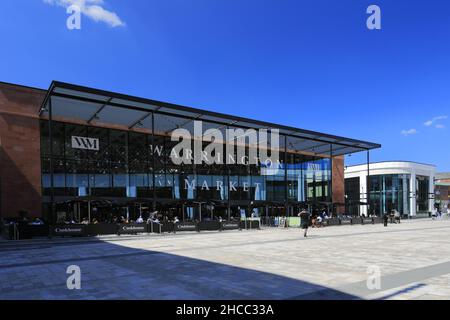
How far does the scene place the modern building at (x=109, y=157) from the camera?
2778 centimetres

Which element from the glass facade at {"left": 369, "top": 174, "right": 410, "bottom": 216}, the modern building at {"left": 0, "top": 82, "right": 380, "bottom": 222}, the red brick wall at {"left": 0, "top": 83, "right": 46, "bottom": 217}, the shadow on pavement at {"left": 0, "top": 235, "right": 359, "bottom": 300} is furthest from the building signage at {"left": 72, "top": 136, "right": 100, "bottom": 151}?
the glass facade at {"left": 369, "top": 174, "right": 410, "bottom": 216}

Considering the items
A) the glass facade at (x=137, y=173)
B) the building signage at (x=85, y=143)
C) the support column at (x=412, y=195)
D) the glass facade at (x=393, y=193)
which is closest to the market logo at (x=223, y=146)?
the glass facade at (x=137, y=173)

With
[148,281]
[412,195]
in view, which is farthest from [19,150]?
[412,195]

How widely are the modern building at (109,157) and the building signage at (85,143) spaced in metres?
0.09

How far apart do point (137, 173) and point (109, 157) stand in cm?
288

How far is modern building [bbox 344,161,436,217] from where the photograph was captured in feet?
218

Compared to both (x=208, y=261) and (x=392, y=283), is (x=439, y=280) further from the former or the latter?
(x=208, y=261)

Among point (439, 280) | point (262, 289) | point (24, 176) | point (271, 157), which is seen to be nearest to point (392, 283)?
point (439, 280)

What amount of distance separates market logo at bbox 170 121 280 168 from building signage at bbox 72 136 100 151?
7592mm

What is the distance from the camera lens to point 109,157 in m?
33.5

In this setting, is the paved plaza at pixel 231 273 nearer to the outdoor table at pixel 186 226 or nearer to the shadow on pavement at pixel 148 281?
the shadow on pavement at pixel 148 281

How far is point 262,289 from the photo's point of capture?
7.96 m
